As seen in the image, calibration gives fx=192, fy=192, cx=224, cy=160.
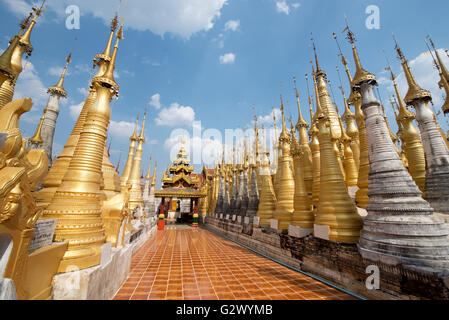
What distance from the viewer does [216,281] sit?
233 inches

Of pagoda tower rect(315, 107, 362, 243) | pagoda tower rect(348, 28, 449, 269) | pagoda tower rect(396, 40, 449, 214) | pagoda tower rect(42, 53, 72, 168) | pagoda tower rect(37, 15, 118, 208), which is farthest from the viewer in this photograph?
pagoda tower rect(42, 53, 72, 168)

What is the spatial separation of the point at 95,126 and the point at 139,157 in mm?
12306

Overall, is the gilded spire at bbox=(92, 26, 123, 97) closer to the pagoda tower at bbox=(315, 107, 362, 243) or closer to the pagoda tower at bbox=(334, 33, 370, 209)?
the pagoda tower at bbox=(315, 107, 362, 243)

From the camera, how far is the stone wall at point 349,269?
3.56m

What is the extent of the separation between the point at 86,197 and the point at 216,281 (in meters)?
4.37

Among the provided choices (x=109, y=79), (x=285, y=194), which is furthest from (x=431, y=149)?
(x=109, y=79)

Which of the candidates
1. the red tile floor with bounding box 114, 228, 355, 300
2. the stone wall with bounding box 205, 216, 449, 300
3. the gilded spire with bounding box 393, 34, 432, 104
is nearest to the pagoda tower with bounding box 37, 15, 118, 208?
the red tile floor with bounding box 114, 228, 355, 300

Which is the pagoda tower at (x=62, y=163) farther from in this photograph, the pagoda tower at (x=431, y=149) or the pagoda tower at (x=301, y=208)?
the pagoda tower at (x=431, y=149)

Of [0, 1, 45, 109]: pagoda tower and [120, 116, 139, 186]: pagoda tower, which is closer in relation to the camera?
[0, 1, 45, 109]: pagoda tower

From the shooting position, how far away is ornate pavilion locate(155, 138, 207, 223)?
26.7 meters

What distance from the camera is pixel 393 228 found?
4375mm

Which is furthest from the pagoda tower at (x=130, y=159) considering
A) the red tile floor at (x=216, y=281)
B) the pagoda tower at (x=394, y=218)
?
the pagoda tower at (x=394, y=218)

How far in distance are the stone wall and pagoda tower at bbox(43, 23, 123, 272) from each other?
598 centimetres
